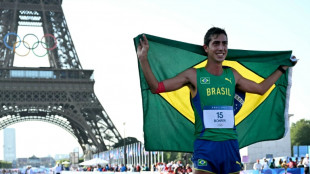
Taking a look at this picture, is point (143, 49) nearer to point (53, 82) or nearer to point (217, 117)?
point (217, 117)

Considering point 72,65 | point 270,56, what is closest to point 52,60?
point 72,65

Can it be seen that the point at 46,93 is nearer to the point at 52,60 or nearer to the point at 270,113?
the point at 52,60

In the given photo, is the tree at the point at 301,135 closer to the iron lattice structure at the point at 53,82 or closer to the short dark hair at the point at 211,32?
the iron lattice structure at the point at 53,82

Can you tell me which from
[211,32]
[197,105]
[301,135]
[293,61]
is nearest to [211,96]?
[197,105]

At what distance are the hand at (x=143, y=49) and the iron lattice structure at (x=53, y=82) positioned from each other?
51869mm

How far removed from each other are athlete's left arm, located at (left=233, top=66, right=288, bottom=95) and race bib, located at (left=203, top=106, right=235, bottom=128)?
1.29 feet

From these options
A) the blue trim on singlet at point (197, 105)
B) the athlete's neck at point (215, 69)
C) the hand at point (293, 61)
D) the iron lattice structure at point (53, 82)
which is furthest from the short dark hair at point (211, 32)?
the iron lattice structure at point (53, 82)

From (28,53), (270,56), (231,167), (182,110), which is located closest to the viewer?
(231,167)

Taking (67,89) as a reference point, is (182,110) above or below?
below

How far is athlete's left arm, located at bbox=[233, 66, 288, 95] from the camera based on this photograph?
5180 millimetres

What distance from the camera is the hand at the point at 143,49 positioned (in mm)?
4852

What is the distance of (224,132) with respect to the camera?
4797 mm

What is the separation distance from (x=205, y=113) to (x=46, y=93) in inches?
2163

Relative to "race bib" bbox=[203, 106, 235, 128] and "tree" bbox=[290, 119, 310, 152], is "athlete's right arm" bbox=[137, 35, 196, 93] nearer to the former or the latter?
"race bib" bbox=[203, 106, 235, 128]
